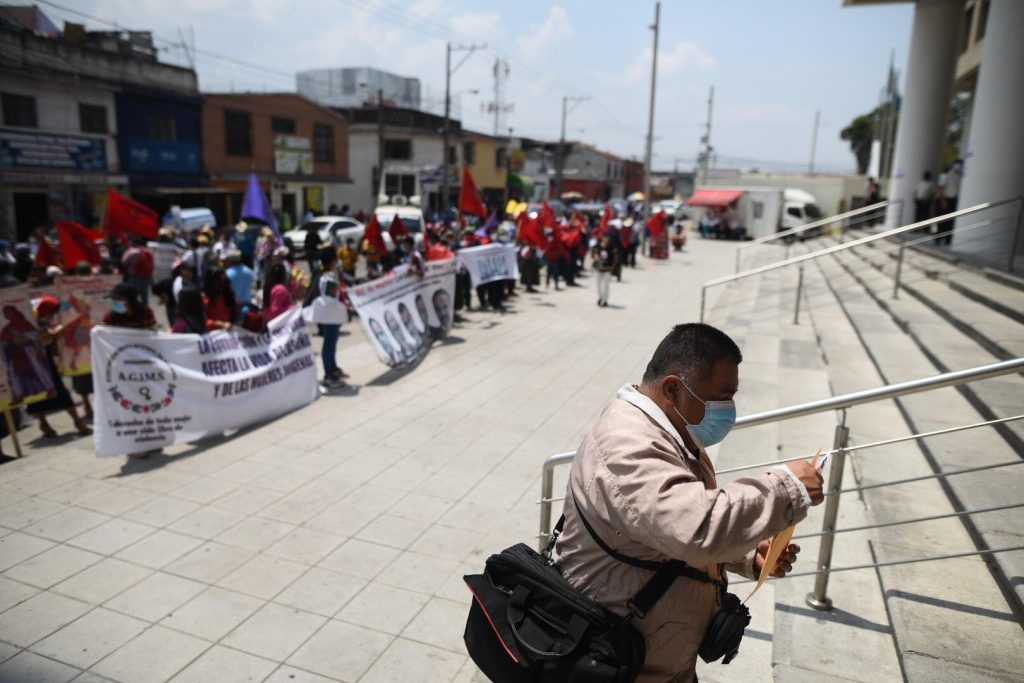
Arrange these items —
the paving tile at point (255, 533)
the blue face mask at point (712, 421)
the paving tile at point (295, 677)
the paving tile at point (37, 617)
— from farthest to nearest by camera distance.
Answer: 1. the paving tile at point (255, 533)
2. the paving tile at point (37, 617)
3. the paving tile at point (295, 677)
4. the blue face mask at point (712, 421)

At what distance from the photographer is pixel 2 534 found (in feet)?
16.2

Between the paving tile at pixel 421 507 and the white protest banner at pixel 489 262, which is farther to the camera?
the white protest banner at pixel 489 262

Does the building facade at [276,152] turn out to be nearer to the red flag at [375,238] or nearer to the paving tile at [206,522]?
the red flag at [375,238]

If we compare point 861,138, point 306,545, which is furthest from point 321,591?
point 861,138

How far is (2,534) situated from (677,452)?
17.2 ft

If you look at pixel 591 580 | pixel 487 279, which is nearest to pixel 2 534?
pixel 591 580

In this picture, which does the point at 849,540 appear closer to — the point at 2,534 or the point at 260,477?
the point at 260,477

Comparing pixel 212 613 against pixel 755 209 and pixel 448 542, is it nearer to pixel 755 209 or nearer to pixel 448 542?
pixel 448 542

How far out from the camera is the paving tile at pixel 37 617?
383 cm

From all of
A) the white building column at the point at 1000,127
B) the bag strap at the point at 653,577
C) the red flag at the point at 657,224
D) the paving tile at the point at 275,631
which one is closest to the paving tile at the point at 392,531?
the paving tile at the point at 275,631

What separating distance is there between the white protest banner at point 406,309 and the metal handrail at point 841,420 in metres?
6.22

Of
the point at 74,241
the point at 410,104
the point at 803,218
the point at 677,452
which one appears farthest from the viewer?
the point at 410,104

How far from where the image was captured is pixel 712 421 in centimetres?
204

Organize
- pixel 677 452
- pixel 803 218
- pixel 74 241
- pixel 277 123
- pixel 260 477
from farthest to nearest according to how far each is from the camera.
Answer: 1. pixel 803 218
2. pixel 277 123
3. pixel 74 241
4. pixel 260 477
5. pixel 677 452
